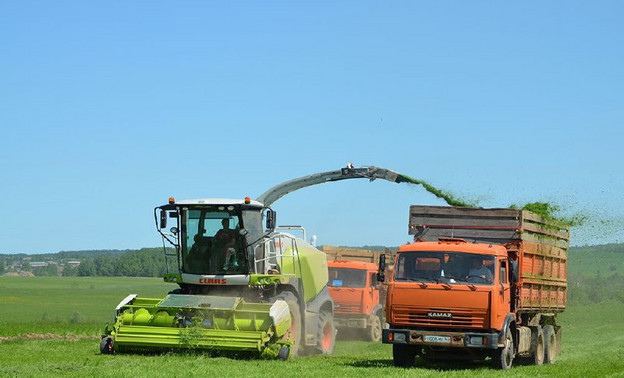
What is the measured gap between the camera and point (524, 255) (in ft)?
68.6

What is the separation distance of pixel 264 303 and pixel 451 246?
4.00 m

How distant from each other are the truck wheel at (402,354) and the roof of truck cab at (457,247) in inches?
76.4

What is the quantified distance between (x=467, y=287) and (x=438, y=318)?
2.67ft

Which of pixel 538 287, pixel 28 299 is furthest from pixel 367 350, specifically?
pixel 28 299

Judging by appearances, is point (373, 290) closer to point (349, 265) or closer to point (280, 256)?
point (349, 265)

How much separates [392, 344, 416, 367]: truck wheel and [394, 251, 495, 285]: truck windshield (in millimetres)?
1440

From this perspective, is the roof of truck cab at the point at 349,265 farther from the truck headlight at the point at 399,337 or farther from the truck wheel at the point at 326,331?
the truck headlight at the point at 399,337

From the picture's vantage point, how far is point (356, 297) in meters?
32.2

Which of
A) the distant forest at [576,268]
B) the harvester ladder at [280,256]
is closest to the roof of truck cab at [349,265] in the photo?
the harvester ladder at [280,256]

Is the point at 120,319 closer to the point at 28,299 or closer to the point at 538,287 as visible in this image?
the point at 538,287

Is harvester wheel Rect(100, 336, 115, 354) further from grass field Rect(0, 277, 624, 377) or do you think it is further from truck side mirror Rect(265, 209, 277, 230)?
truck side mirror Rect(265, 209, 277, 230)

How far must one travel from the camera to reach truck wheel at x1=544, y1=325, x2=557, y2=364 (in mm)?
Answer: 23266

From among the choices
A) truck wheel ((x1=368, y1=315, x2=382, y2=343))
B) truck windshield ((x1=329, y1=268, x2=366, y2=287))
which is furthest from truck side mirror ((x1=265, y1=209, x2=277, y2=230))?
truck wheel ((x1=368, y1=315, x2=382, y2=343))

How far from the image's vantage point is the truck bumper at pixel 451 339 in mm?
18812
